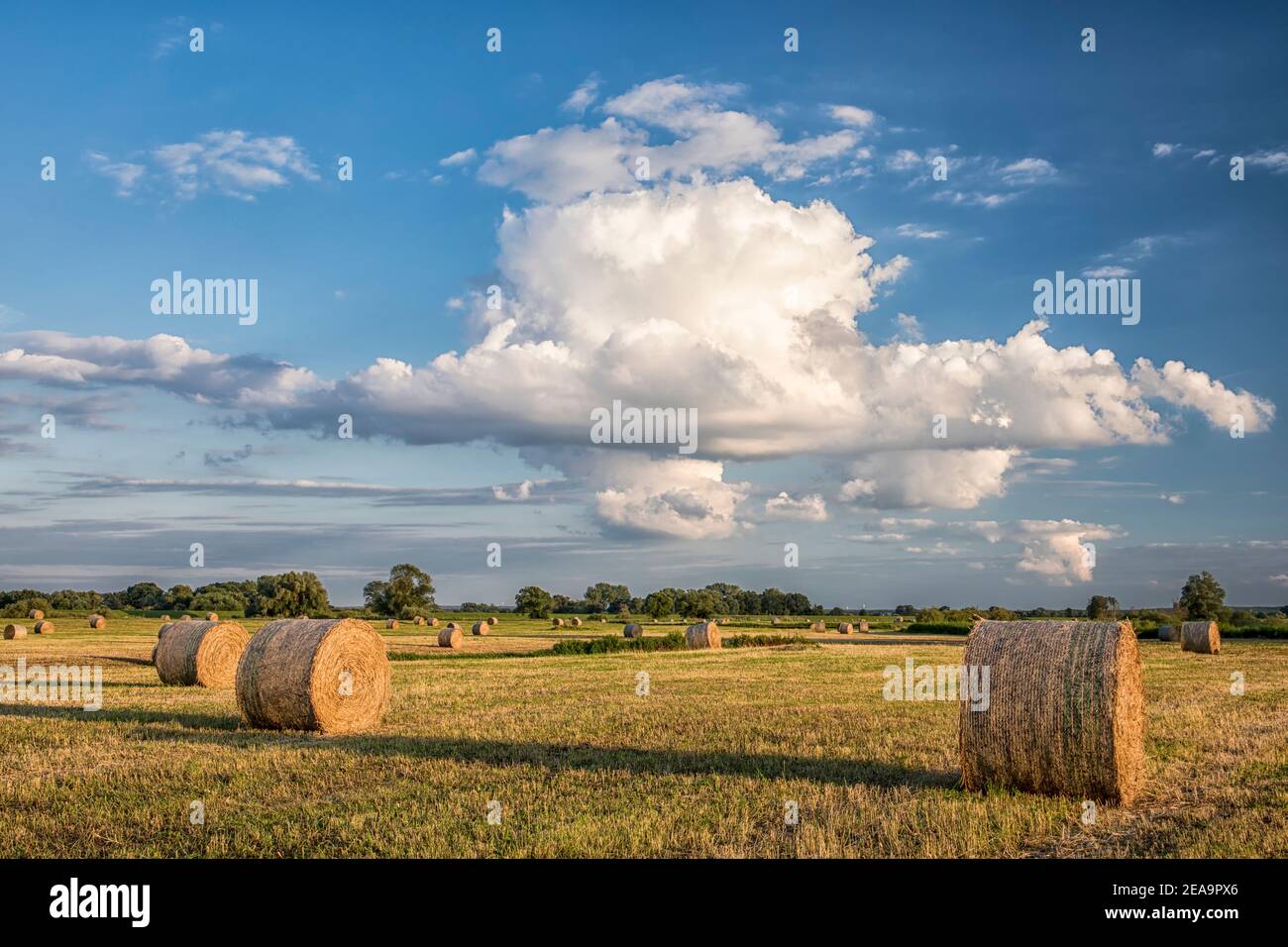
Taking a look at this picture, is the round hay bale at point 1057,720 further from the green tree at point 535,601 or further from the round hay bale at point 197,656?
the green tree at point 535,601

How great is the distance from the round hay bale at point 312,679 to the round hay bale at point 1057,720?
10628mm

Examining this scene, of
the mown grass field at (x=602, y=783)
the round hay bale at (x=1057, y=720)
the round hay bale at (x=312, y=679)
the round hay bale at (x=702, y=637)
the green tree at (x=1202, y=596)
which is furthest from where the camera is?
the green tree at (x=1202, y=596)

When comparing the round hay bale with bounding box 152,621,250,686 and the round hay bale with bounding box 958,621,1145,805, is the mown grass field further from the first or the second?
the round hay bale with bounding box 152,621,250,686

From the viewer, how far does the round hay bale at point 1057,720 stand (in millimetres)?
11367

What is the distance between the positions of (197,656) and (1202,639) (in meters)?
38.0

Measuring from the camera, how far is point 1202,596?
85250mm

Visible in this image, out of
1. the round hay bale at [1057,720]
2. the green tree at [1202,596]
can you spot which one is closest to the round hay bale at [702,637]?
the round hay bale at [1057,720]

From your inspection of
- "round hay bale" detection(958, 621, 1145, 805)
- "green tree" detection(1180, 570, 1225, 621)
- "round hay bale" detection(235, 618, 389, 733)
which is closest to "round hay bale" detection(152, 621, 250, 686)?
"round hay bale" detection(235, 618, 389, 733)

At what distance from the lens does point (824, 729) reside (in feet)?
54.3

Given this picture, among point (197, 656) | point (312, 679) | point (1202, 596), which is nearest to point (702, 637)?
point (197, 656)

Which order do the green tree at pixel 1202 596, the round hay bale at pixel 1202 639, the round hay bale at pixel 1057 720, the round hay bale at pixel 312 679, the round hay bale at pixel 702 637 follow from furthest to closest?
the green tree at pixel 1202 596
the round hay bale at pixel 702 637
the round hay bale at pixel 1202 639
the round hay bale at pixel 312 679
the round hay bale at pixel 1057 720
